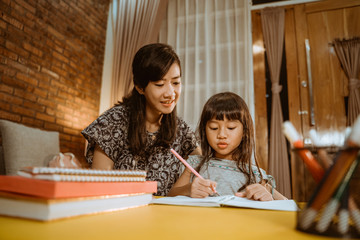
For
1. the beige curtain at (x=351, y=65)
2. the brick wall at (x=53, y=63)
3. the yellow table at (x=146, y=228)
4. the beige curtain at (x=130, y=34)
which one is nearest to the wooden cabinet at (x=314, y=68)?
the beige curtain at (x=351, y=65)

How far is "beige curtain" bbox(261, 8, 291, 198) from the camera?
9.55 ft

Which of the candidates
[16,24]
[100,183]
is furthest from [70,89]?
[100,183]

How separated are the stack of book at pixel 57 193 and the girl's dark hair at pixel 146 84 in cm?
94

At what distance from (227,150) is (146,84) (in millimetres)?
585

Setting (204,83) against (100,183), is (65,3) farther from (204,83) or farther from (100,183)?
(100,183)

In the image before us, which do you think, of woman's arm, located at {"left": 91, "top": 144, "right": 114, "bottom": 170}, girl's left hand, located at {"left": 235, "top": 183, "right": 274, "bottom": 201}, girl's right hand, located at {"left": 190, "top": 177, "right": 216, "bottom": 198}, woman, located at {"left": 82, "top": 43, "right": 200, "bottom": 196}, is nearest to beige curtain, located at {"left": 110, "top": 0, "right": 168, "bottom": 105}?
woman, located at {"left": 82, "top": 43, "right": 200, "bottom": 196}

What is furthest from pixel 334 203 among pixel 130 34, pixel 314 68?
pixel 130 34

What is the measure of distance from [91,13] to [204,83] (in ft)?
6.07

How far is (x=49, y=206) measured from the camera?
41 cm

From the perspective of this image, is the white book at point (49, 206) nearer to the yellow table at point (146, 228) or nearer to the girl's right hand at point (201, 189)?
the yellow table at point (146, 228)

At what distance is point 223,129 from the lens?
51.4 inches

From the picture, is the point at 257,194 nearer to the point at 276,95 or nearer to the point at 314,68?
the point at 276,95

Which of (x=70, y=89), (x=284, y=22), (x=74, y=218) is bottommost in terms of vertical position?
(x=74, y=218)

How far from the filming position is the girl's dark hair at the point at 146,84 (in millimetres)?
1442
